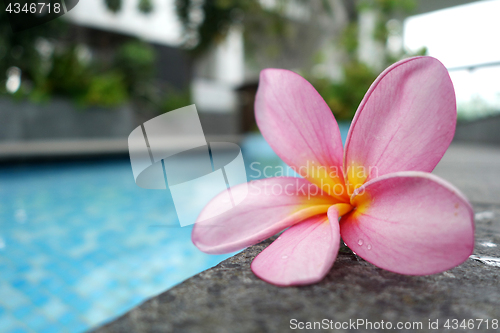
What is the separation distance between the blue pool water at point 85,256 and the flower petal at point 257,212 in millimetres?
32

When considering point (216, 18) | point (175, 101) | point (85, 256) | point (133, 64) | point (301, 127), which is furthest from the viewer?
point (133, 64)

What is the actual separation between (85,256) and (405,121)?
1.45 m

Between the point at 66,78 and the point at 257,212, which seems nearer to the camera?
the point at 257,212

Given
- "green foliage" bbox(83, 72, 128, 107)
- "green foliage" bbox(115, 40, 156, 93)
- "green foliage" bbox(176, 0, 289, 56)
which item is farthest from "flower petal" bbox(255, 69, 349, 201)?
"green foliage" bbox(115, 40, 156, 93)

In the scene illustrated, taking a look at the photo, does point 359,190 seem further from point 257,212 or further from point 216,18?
point 216,18

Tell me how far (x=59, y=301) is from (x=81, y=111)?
14.0 ft

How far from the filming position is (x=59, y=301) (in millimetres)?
1026

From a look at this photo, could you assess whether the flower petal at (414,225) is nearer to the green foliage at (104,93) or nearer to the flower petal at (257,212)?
the flower petal at (257,212)

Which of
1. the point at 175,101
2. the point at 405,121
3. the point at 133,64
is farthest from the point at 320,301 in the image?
the point at 133,64

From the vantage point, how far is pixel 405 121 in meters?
0.30

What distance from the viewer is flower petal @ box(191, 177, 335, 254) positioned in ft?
1.06

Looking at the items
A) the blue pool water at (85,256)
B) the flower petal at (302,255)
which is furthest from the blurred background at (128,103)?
the flower petal at (302,255)

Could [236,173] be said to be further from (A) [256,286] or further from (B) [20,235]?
(B) [20,235]

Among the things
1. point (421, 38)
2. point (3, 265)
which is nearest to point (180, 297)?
point (421, 38)
